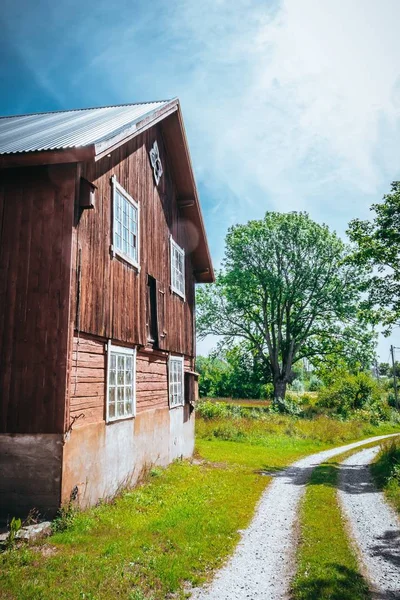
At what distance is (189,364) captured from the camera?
1814cm

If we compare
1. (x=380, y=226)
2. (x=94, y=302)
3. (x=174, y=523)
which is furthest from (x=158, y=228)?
(x=380, y=226)

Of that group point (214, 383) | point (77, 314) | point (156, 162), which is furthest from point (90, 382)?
point (214, 383)

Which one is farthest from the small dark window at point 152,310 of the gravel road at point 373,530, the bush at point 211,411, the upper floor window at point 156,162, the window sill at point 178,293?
the bush at point 211,411

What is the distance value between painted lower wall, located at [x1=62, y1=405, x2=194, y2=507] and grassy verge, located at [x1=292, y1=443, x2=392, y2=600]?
439cm

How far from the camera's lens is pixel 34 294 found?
8438 mm

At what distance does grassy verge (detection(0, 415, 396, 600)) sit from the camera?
18.5ft

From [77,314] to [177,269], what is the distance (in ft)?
26.6

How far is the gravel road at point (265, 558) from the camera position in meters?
5.82

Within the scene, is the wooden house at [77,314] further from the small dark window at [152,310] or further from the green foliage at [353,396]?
the green foliage at [353,396]

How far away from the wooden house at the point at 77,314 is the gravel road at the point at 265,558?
11.0ft

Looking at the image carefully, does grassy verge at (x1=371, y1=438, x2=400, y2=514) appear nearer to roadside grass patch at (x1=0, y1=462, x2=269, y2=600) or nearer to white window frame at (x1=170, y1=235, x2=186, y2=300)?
roadside grass patch at (x1=0, y1=462, x2=269, y2=600)

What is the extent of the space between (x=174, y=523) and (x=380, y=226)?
16.0m

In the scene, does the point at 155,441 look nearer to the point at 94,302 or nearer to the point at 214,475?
the point at 214,475

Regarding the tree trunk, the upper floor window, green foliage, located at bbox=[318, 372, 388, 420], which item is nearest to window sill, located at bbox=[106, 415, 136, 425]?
the upper floor window
